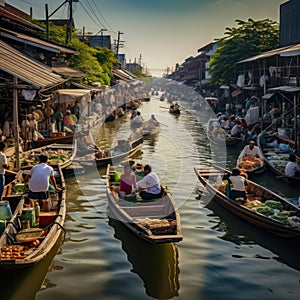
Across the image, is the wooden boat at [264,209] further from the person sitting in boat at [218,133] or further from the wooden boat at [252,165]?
the person sitting in boat at [218,133]

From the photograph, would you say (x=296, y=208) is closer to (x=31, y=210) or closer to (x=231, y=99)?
(x=31, y=210)

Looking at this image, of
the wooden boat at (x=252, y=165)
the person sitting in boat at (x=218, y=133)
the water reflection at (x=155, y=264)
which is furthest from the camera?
the person sitting in boat at (x=218, y=133)

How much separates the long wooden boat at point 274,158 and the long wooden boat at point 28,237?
796cm

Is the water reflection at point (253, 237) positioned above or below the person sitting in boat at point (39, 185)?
below

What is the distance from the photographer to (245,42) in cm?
3581

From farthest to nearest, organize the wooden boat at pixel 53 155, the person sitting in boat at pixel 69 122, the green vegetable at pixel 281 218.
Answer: the person sitting in boat at pixel 69 122 < the wooden boat at pixel 53 155 < the green vegetable at pixel 281 218

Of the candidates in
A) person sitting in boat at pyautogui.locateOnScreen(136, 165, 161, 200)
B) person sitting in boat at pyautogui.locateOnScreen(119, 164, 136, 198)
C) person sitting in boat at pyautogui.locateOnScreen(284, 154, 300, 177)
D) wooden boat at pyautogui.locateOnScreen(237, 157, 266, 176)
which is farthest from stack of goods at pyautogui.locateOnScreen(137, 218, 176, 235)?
wooden boat at pyautogui.locateOnScreen(237, 157, 266, 176)

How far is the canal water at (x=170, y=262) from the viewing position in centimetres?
745

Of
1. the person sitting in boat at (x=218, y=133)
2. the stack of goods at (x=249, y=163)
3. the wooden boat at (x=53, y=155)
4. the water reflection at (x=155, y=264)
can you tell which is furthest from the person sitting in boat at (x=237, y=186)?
the person sitting in boat at (x=218, y=133)

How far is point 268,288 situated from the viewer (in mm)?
7605

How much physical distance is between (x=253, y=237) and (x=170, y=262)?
2.51 meters

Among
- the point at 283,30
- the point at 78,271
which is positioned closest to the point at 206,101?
the point at 283,30

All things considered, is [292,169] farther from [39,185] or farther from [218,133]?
[218,133]

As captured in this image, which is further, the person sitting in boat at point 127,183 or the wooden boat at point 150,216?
the person sitting in boat at point 127,183
